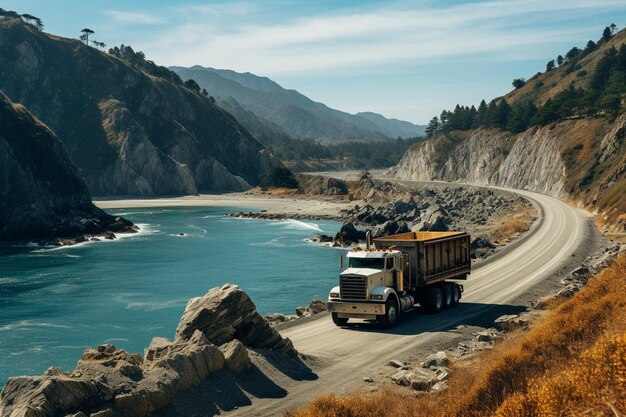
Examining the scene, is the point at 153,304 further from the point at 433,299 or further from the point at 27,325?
the point at 433,299

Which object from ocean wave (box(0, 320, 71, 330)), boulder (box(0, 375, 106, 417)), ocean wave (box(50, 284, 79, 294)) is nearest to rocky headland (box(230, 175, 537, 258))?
ocean wave (box(50, 284, 79, 294))

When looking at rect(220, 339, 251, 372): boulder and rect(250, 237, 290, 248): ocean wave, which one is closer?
→ rect(220, 339, 251, 372): boulder

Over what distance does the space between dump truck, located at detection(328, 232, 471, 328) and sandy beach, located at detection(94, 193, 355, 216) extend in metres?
95.7

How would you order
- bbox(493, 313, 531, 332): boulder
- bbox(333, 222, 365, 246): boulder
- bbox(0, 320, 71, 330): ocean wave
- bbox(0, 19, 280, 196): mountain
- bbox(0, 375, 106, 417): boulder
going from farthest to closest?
bbox(0, 19, 280, 196): mountain < bbox(333, 222, 365, 246): boulder < bbox(0, 320, 71, 330): ocean wave < bbox(493, 313, 531, 332): boulder < bbox(0, 375, 106, 417): boulder

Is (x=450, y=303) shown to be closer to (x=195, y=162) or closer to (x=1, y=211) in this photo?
(x=1, y=211)

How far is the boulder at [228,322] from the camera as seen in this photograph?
22.9 metres

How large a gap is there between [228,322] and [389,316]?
8100 mm

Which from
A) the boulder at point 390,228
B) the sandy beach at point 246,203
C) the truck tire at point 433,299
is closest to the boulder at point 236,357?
the truck tire at point 433,299

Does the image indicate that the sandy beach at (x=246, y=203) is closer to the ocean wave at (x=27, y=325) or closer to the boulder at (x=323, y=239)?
the boulder at (x=323, y=239)

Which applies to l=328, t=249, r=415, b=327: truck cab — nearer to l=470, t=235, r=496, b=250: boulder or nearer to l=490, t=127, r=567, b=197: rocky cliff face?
l=470, t=235, r=496, b=250: boulder

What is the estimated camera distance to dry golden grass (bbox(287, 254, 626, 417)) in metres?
11.5

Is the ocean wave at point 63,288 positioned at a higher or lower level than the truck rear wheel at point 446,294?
lower

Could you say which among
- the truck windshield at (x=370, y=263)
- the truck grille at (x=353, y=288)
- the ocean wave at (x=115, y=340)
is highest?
the truck windshield at (x=370, y=263)

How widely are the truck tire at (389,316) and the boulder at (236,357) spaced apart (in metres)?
8.41
